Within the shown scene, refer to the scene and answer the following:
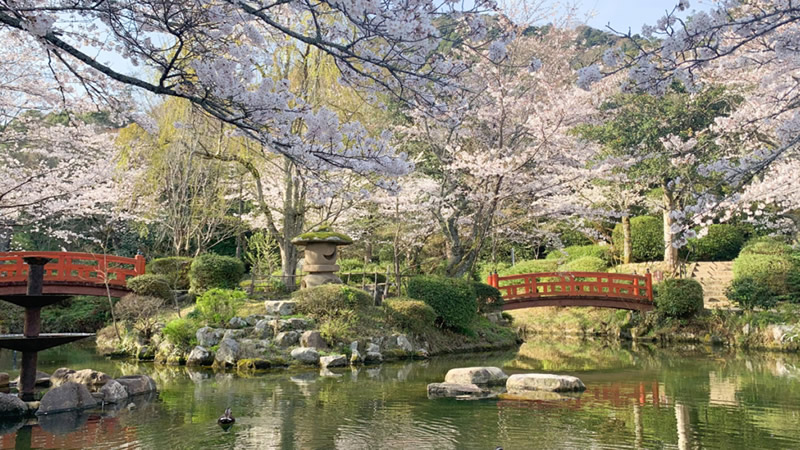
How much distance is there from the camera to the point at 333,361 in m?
11.9

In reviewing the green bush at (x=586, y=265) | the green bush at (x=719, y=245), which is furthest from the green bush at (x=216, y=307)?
the green bush at (x=719, y=245)

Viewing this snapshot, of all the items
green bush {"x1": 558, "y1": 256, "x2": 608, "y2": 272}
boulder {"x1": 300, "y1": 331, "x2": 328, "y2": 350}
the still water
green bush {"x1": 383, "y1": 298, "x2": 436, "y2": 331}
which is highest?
green bush {"x1": 558, "y1": 256, "x2": 608, "y2": 272}

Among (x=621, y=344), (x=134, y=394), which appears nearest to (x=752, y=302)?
(x=621, y=344)

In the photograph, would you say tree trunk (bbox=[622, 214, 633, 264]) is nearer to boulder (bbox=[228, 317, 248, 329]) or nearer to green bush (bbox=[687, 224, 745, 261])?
green bush (bbox=[687, 224, 745, 261])

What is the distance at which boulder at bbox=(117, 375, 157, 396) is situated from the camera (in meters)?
8.73

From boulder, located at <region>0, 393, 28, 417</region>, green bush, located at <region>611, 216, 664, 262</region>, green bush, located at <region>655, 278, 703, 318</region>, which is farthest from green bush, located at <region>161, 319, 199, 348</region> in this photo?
green bush, located at <region>611, 216, 664, 262</region>

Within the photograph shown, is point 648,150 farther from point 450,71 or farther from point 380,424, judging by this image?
point 450,71

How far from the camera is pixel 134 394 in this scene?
8719 millimetres

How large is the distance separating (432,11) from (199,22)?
1.55 meters

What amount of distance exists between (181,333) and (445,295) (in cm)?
556

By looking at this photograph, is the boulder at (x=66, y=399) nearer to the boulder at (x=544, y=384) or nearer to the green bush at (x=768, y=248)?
the boulder at (x=544, y=384)

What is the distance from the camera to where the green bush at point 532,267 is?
73.5 ft

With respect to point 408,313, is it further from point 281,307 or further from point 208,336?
point 208,336

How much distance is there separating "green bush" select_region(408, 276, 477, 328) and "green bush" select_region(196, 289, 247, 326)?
388 centimetres
